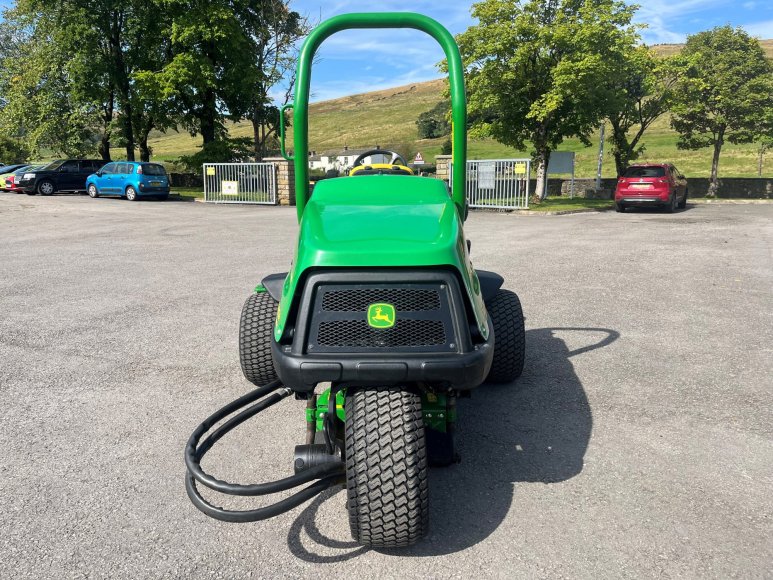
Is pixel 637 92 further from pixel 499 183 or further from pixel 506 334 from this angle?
pixel 506 334

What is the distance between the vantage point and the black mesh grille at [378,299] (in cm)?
258

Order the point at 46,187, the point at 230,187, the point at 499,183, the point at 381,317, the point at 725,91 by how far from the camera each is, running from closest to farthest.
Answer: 1. the point at 381,317
2. the point at 499,183
3. the point at 230,187
4. the point at 725,91
5. the point at 46,187

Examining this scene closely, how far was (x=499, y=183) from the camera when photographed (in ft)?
71.4

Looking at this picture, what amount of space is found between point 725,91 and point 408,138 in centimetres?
A: 5811

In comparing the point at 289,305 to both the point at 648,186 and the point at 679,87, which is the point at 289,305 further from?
Result: the point at 679,87

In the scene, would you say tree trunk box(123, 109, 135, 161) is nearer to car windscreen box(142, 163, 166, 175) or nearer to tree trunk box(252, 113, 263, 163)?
tree trunk box(252, 113, 263, 163)

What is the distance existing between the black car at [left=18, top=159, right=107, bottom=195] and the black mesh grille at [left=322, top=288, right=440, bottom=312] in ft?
103

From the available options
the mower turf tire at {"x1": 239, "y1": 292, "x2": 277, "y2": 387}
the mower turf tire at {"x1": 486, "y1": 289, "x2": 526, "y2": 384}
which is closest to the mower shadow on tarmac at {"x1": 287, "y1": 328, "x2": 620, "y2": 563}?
the mower turf tire at {"x1": 486, "y1": 289, "x2": 526, "y2": 384}

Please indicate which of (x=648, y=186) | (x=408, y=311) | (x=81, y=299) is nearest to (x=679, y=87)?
(x=648, y=186)

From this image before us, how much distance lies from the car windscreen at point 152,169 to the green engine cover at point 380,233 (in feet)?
81.7

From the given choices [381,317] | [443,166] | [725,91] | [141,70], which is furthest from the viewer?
[141,70]


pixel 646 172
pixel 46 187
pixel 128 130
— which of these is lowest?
pixel 46 187

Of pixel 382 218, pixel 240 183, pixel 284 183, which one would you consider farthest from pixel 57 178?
pixel 382 218

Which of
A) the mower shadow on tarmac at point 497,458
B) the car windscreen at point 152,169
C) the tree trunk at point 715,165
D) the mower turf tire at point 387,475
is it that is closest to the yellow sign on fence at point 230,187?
the car windscreen at point 152,169
